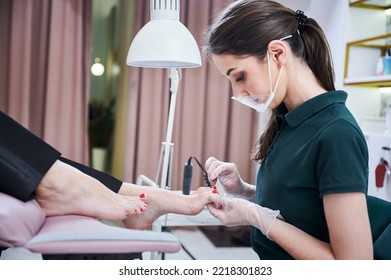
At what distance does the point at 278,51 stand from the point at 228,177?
40 centimetres

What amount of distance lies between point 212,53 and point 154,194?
378mm

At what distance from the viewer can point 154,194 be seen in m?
1.05

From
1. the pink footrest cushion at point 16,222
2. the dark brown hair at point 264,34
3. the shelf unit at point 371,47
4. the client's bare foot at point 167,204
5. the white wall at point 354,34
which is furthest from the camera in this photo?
the shelf unit at point 371,47

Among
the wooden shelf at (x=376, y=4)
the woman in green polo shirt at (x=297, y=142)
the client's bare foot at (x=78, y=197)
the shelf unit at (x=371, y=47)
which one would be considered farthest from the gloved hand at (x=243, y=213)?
the wooden shelf at (x=376, y=4)

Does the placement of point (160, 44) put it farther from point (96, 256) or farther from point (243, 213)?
point (96, 256)

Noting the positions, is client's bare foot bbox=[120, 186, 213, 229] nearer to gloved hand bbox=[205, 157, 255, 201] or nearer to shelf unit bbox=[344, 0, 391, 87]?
gloved hand bbox=[205, 157, 255, 201]

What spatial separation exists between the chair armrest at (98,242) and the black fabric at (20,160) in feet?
0.32

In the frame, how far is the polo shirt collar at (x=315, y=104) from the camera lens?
85cm

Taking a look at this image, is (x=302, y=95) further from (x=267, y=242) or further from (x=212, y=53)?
(x=267, y=242)

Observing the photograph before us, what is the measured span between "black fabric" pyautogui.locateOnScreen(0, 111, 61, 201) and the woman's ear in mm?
465

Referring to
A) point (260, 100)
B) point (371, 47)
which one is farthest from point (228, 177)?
point (371, 47)

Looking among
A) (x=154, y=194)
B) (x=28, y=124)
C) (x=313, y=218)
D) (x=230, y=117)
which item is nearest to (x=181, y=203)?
(x=154, y=194)

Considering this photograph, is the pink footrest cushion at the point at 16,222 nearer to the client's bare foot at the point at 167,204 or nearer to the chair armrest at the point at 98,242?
the chair armrest at the point at 98,242

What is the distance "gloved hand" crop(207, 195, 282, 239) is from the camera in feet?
2.78
